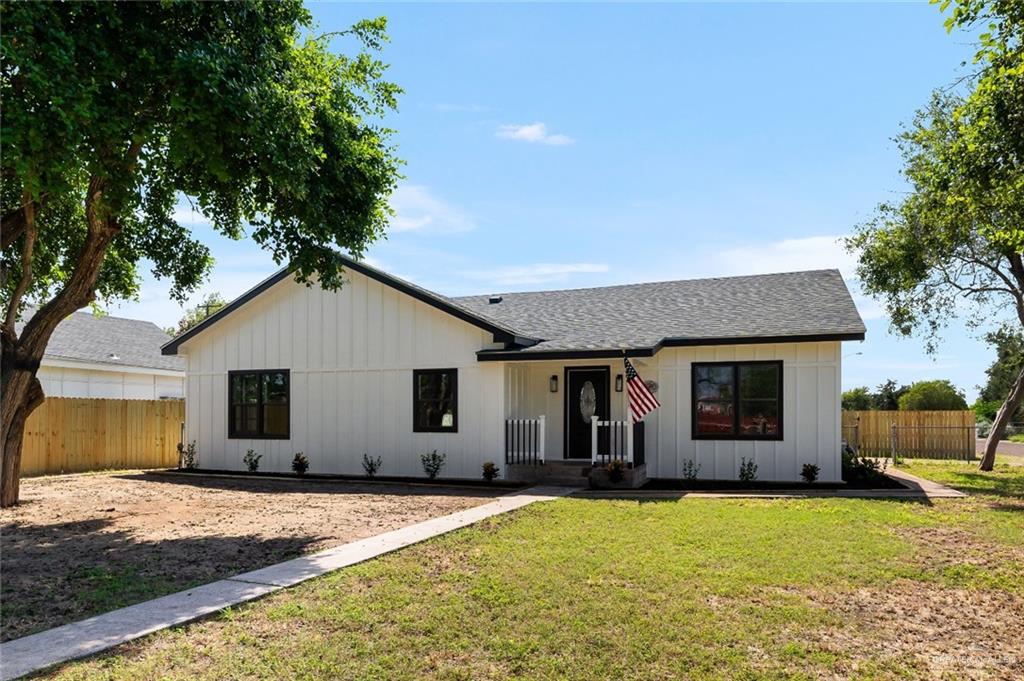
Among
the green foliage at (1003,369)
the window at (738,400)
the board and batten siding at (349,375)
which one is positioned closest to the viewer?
the window at (738,400)

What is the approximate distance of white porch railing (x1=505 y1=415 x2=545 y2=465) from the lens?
14625 mm

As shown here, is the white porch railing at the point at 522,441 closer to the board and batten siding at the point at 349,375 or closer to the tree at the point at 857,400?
the board and batten siding at the point at 349,375

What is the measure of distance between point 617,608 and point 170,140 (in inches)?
306

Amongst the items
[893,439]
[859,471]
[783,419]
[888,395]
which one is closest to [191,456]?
[783,419]

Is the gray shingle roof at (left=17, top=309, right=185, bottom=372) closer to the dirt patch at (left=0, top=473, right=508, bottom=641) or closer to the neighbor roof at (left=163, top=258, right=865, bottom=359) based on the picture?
the neighbor roof at (left=163, top=258, right=865, bottom=359)

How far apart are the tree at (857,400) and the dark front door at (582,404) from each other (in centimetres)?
2767

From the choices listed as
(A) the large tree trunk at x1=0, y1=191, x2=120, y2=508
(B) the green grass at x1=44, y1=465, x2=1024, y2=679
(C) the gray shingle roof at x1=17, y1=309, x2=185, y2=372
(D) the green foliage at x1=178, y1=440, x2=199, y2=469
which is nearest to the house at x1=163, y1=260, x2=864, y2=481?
(D) the green foliage at x1=178, y1=440, x2=199, y2=469

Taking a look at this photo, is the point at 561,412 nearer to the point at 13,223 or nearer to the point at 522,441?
the point at 522,441

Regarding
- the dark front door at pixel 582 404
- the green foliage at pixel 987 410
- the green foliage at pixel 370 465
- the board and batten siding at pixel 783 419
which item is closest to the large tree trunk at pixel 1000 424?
the board and batten siding at pixel 783 419

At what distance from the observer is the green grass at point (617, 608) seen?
4.52m

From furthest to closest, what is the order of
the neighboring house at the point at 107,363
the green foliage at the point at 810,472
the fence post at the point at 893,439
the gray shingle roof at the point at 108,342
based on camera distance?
the gray shingle roof at the point at 108,342 → the neighboring house at the point at 107,363 → the fence post at the point at 893,439 → the green foliage at the point at 810,472

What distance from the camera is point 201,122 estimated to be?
8211 mm

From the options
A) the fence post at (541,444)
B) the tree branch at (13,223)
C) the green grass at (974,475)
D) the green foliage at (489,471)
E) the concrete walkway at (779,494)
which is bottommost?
the green grass at (974,475)

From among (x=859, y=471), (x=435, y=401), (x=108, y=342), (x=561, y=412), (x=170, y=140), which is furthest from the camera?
(x=108, y=342)
